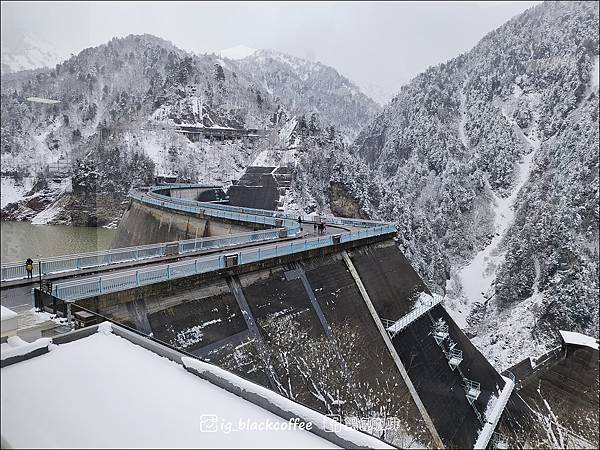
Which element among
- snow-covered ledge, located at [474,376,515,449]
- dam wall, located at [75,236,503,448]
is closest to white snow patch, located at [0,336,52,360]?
dam wall, located at [75,236,503,448]

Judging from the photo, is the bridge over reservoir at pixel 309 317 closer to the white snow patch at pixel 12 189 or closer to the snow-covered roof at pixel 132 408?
the snow-covered roof at pixel 132 408

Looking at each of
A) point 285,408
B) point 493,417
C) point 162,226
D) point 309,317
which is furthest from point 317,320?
point 162,226

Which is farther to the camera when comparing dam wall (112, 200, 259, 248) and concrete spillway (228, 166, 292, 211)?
concrete spillway (228, 166, 292, 211)

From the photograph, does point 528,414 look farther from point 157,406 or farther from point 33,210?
point 33,210

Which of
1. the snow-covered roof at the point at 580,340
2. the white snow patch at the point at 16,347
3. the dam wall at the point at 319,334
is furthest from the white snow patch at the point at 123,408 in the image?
the snow-covered roof at the point at 580,340

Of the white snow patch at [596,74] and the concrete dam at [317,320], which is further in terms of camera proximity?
the white snow patch at [596,74]

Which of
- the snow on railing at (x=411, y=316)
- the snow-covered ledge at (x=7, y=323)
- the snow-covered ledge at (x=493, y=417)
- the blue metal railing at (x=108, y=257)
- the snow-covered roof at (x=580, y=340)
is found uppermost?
the snow-covered ledge at (x=7, y=323)

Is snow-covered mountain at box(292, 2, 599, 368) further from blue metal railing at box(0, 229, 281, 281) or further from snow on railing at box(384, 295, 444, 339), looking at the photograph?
blue metal railing at box(0, 229, 281, 281)
